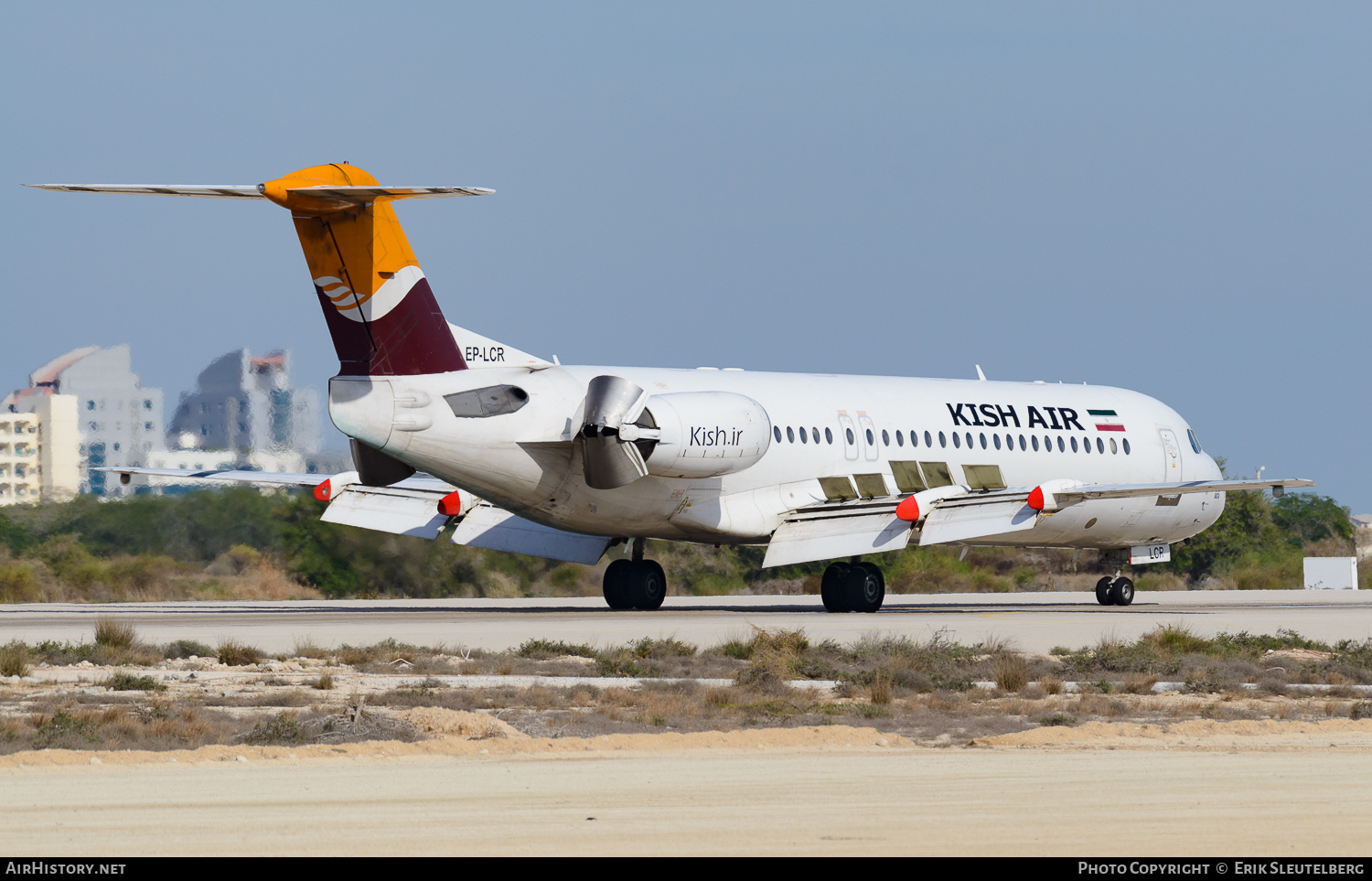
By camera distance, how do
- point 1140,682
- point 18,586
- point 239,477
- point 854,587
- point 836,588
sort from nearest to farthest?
point 1140,682
point 854,587
point 836,588
point 239,477
point 18,586

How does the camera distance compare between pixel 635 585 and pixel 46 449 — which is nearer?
pixel 635 585

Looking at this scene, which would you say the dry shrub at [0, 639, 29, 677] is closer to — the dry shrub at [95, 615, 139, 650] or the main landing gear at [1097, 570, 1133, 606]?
the dry shrub at [95, 615, 139, 650]

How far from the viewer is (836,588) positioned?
34.2 m

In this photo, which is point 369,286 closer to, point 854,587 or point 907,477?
point 854,587

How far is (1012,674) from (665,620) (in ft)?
41.5

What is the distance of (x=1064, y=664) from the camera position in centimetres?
2050

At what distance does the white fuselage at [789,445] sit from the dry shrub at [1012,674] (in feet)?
37.4

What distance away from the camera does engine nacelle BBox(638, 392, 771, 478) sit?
1172 inches

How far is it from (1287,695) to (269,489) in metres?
37.4

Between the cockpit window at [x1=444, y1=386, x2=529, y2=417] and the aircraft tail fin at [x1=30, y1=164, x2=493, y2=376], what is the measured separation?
529 mm

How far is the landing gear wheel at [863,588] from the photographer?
33.9 meters

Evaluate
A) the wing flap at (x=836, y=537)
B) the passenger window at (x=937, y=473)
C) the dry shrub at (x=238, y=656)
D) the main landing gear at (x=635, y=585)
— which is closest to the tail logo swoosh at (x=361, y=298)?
the dry shrub at (x=238, y=656)

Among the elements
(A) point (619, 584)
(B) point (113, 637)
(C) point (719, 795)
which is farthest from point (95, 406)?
(C) point (719, 795)

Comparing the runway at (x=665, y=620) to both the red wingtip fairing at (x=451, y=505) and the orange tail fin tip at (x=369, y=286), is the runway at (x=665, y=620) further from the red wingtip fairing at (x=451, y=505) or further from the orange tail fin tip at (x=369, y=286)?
the orange tail fin tip at (x=369, y=286)
